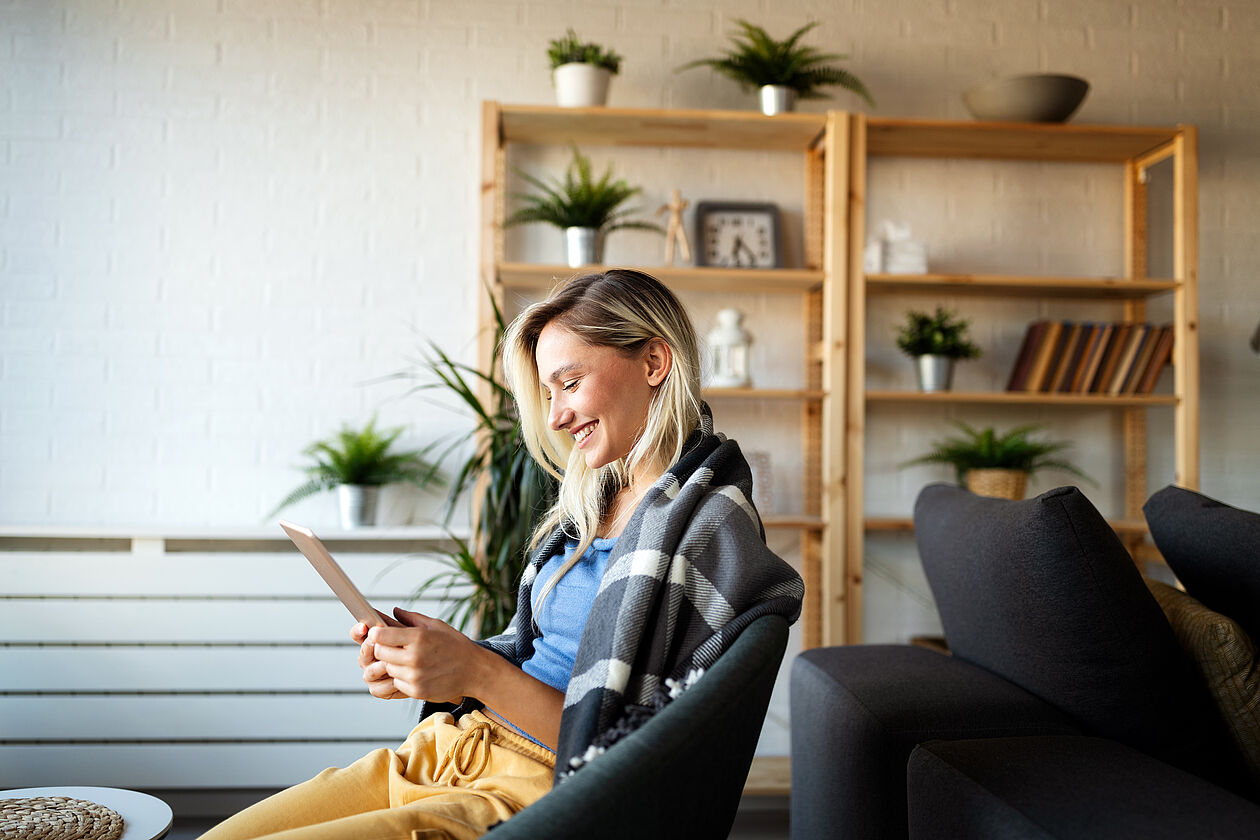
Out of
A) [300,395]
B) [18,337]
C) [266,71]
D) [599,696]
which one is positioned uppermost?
[266,71]

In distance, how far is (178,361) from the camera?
9.21ft

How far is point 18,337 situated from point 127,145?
0.69m

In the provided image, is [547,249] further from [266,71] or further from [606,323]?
[606,323]

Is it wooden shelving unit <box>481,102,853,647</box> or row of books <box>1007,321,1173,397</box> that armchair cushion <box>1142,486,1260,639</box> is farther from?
row of books <box>1007,321,1173,397</box>

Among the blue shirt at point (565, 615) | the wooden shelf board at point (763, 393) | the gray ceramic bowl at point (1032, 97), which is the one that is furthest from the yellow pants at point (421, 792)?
the gray ceramic bowl at point (1032, 97)

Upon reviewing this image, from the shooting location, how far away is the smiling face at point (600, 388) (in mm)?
1296

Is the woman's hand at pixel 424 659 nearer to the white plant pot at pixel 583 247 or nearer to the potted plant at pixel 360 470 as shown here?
the potted plant at pixel 360 470

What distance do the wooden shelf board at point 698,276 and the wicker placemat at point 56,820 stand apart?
5.48 ft

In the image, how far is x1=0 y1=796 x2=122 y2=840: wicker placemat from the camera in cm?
134

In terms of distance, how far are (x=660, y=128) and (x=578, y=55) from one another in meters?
0.33

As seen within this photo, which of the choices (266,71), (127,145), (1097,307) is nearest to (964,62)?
(1097,307)

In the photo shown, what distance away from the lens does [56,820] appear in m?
1.38

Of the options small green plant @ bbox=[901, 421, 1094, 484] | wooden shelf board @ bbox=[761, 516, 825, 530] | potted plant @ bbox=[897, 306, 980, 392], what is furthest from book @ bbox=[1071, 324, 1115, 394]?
wooden shelf board @ bbox=[761, 516, 825, 530]

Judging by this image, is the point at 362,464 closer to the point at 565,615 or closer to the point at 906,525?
the point at 565,615
